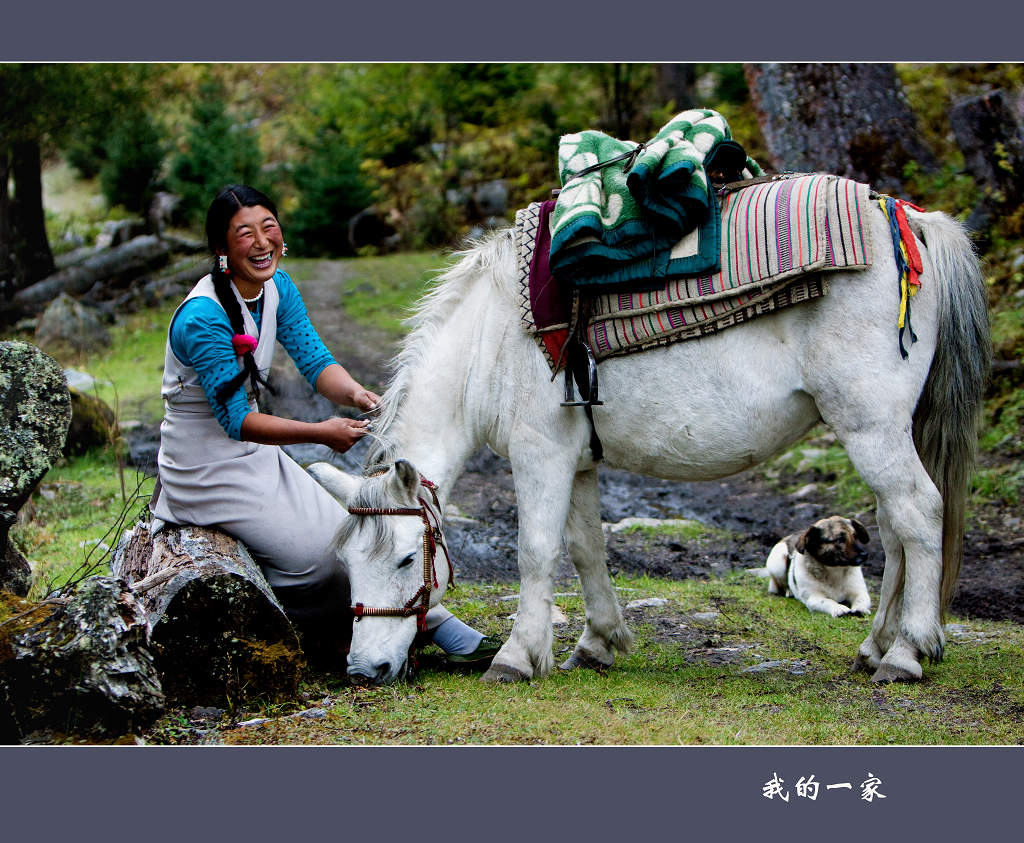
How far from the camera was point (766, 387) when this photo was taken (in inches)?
187

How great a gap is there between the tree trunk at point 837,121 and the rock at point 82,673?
878 centimetres

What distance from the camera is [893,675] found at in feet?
15.4

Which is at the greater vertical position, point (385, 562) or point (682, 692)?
point (385, 562)

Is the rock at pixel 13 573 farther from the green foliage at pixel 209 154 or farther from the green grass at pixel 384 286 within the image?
the green foliage at pixel 209 154

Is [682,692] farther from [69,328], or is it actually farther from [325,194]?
[325,194]

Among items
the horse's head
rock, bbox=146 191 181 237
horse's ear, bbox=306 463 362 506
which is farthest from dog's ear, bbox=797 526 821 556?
rock, bbox=146 191 181 237

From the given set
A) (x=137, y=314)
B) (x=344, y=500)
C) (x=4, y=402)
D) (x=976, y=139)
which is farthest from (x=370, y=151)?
(x=344, y=500)

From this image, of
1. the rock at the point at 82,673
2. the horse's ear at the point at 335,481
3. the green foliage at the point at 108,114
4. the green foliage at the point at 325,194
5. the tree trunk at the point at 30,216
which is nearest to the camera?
the rock at the point at 82,673

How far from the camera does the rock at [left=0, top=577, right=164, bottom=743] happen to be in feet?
13.3

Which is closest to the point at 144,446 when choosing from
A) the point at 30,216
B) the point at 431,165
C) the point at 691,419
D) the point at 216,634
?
the point at 30,216

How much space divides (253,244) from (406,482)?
1296 millimetres

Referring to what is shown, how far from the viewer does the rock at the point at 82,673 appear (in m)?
4.05

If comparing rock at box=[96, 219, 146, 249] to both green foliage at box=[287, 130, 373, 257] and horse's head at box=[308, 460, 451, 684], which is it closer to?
green foliage at box=[287, 130, 373, 257]

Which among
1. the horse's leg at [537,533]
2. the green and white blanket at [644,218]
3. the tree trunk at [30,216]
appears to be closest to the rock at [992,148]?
the green and white blanket at [644,218]
